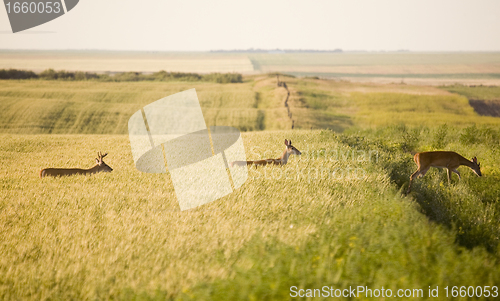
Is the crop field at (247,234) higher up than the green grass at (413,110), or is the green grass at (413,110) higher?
the crop field at (247,234)

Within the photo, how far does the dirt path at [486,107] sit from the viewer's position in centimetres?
5843

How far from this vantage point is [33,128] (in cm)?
4288

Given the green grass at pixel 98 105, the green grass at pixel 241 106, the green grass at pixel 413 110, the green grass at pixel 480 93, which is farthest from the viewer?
the green grass at pixel 480 93

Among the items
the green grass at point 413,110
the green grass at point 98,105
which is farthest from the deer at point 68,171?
the green grass at point 413,110

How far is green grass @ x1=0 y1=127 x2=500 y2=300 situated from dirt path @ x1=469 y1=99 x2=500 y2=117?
188 ft

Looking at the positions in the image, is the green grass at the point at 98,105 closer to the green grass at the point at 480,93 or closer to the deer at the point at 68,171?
the deer at the point at 68,171

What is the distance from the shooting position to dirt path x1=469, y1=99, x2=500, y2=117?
2300 inches

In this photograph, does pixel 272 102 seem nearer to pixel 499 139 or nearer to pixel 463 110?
pixel 463 110

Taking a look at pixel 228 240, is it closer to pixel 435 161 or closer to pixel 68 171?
pixel 68 171

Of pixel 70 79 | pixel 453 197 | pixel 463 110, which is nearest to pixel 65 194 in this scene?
pixel 453 197

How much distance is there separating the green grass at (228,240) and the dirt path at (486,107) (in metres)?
57.4

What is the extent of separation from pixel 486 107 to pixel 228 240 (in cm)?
6881

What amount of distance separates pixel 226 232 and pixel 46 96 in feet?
203

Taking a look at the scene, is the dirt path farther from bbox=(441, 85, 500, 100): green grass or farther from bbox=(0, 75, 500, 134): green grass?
bbox=(441, 85, 500, 100): green grass
